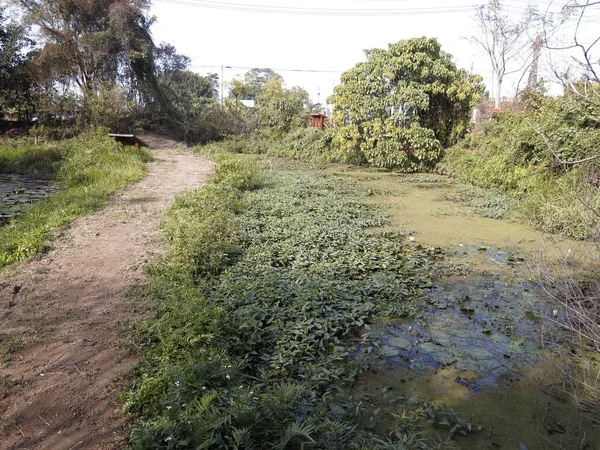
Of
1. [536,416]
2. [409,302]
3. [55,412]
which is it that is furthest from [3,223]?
[536,416]

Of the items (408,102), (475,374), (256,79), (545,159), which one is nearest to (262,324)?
(475,374)

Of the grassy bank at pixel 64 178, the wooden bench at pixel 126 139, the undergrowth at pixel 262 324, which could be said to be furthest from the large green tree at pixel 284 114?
the undergrowth at pixel 262 324

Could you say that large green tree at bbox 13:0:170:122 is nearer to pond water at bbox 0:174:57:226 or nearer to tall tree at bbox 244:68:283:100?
pond water at bbox 0:174:57:226

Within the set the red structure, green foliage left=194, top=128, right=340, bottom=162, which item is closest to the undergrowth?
green foliage left=194, top=128, right=340, bottom=162

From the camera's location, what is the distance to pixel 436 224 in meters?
8.01

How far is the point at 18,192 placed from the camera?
9.81 m

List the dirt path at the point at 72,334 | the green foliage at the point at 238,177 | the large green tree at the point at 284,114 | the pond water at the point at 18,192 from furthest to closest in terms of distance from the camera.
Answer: the large green tree at the point at 284,114 < the green foliage at the point at 238,177 < the pond water at the point at 18,192 < the dirt path at the point at 72,334

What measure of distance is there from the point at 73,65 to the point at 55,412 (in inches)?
796

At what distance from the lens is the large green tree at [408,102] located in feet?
46.4

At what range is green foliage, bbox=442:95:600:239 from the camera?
708cm

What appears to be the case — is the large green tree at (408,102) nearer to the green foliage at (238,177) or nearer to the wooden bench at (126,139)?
the green foliage at (238,177)

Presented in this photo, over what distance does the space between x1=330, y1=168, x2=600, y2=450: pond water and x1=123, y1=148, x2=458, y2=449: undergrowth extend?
189mm

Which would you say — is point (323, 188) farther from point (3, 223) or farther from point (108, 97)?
point (108, 97)

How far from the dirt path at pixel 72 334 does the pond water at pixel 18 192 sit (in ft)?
6.79
